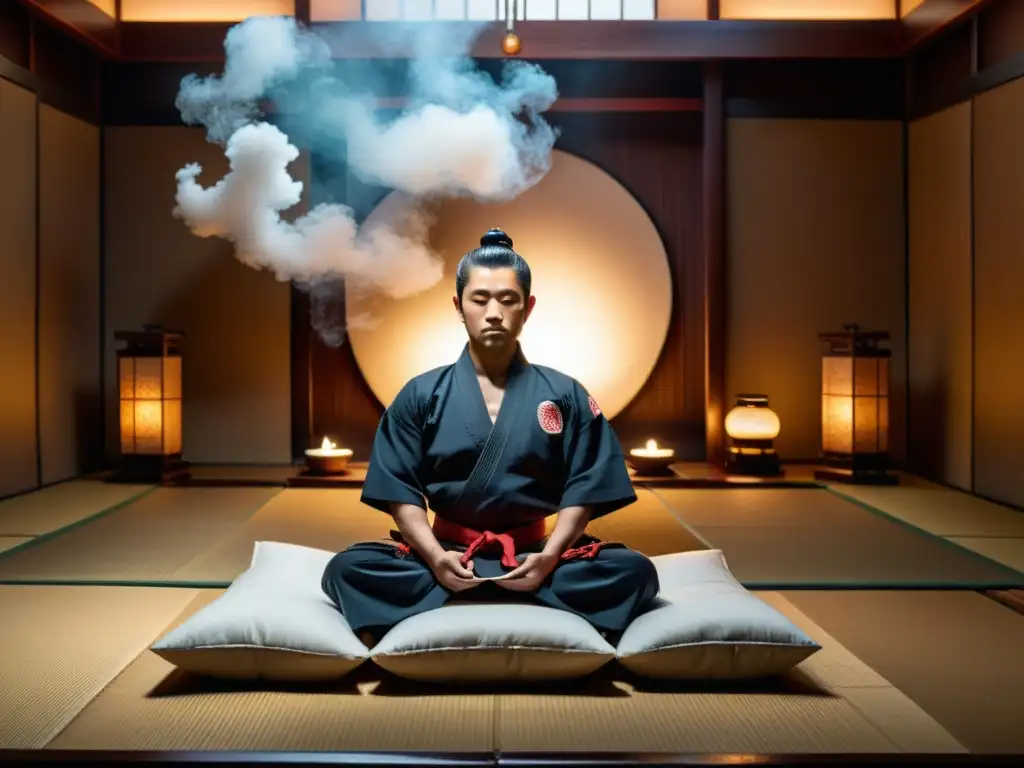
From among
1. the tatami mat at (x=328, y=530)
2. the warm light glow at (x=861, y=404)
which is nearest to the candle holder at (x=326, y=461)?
the tatami mat at (x=328, y=530)

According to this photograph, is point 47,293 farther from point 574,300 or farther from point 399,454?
point 399,454

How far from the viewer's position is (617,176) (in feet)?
20.9

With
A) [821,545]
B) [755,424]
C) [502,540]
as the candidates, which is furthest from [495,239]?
[755,424]

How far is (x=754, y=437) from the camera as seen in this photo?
568 centimetres

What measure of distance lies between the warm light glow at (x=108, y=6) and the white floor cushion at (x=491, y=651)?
16.1 ft

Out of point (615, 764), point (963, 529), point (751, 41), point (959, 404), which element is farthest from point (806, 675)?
point (751, 41)

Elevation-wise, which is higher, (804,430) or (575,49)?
(575,49)

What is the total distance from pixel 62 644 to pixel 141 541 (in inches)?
54.5

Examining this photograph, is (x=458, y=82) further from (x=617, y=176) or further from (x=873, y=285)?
(x=873, y=285)

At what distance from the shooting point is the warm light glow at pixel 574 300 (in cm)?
629

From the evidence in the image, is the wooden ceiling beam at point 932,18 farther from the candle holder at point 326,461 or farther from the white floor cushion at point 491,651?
the white floor cushion at point 491,651

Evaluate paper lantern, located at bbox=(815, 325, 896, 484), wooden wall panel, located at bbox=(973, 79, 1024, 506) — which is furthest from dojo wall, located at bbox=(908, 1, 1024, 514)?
paper lantern, located at bbox=(815, 325, 896, 484)

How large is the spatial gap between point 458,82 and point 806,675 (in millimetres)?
4569

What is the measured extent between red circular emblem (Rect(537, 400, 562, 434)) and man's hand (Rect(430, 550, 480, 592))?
0.42m
